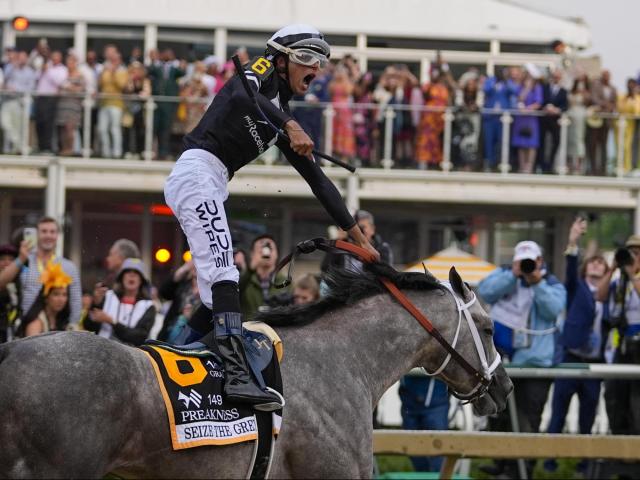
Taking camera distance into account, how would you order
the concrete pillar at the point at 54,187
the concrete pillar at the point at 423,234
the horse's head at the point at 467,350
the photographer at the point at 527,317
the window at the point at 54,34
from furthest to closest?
1. the concrete pillar at the point at 423,234
2. the window at the point at 54,34
3. the concrete pillar at the point at 54,187
4. the photographer at the point at 527,317
5. the horse's head at the point at 467,350

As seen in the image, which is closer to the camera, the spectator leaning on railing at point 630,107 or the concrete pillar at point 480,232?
the spectator leaning on railing at point 630,107

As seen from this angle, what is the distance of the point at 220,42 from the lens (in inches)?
947

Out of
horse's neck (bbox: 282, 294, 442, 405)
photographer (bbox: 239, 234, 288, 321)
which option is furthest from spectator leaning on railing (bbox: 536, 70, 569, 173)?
horse's neck (bbox: 282, 294, 442, 405)

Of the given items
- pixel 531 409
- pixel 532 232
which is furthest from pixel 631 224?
pixel 531 409

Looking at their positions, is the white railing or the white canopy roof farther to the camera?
the white canopy roof

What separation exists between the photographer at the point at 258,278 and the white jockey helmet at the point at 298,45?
13.6ft

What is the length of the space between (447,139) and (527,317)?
10814 mm

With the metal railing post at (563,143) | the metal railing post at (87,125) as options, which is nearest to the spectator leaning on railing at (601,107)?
the metal railing post at (563,143)

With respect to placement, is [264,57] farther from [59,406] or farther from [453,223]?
[453,223]

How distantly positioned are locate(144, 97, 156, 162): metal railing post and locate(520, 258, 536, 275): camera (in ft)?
35.7

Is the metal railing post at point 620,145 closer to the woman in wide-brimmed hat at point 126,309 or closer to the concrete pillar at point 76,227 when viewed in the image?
the concrete pillar at point 76,227

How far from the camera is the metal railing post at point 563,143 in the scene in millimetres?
20739

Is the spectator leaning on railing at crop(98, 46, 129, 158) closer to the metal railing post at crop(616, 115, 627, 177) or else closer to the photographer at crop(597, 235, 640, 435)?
the metal railing post at crop(616, 115, 627, 177)

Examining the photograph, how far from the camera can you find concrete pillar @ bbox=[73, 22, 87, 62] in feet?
77.7
